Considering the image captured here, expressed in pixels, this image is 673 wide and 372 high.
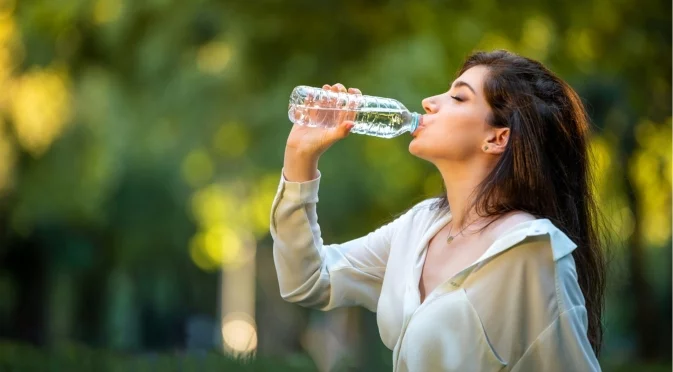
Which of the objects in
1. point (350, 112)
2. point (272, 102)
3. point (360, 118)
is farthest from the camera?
point (272, 102)

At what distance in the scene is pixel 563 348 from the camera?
8.06 ft

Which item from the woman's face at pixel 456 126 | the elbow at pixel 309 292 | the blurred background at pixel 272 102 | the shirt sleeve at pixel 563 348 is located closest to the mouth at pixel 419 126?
the woman's face at pixel 456 126

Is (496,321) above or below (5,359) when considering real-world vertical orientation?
above

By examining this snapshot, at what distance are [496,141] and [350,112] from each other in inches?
17.9

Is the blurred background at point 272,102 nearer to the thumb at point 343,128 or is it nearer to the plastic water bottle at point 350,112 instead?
the plastic water bottle at point 350,112

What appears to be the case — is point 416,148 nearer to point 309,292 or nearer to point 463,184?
point 463,184

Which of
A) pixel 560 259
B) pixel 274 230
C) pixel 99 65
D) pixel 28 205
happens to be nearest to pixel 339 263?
pixel 274 230

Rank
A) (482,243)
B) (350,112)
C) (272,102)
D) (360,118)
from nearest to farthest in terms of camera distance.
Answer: (482,243) < (350,112) < (360,118) < (272,102)

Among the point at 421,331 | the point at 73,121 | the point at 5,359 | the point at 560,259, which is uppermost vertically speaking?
the point at 73,121

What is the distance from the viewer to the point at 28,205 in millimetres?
11109

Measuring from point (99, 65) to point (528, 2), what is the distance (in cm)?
365

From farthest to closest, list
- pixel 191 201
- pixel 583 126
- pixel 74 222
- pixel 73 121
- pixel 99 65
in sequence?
pixel 191 201 < pixel 74 222 < pixel 73 121 < pixel 99 65 < pixel 583 126

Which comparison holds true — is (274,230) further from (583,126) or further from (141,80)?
(141,80)

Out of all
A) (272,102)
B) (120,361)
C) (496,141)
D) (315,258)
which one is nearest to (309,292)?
(315,258)
